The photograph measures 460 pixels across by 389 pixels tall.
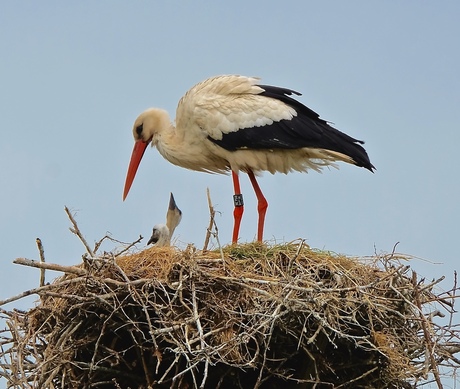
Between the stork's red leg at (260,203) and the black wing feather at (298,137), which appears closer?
the black wing feather at (298,137)

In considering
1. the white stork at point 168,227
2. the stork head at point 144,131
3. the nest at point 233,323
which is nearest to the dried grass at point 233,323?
the nest at point 233,323

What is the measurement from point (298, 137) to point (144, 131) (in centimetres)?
159

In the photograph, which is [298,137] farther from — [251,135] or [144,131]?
[144,131]

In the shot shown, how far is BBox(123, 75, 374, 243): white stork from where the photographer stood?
344 inches

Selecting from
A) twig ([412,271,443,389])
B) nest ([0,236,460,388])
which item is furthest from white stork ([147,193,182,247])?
twig ([412,271,443,389])

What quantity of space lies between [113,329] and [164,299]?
39 cm

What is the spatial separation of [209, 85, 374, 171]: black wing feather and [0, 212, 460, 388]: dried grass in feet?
5.00

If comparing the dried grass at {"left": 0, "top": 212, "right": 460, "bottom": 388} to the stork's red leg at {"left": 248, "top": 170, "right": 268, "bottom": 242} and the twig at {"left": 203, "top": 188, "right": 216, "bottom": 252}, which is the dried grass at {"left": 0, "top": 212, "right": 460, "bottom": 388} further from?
the stork's red leg at {"left": 248, "top": 170, "right": 268, "bottom": 242}

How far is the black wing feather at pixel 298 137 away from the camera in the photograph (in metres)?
8.66

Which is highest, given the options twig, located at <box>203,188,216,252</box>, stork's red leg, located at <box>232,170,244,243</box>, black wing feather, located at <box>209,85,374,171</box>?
black wing feather, located at <box>209,85,374,171</box>

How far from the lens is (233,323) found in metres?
6.55

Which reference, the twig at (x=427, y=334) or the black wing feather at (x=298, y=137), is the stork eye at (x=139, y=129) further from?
the twig at (x=427, y=334)

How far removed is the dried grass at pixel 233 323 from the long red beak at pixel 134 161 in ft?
8.89

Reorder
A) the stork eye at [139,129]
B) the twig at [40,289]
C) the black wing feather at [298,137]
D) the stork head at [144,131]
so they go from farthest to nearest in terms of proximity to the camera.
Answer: the stork eye at [139,129] < the stork head at [144,131] < the black wing feather at [298,137] < the twig at [40,289]
